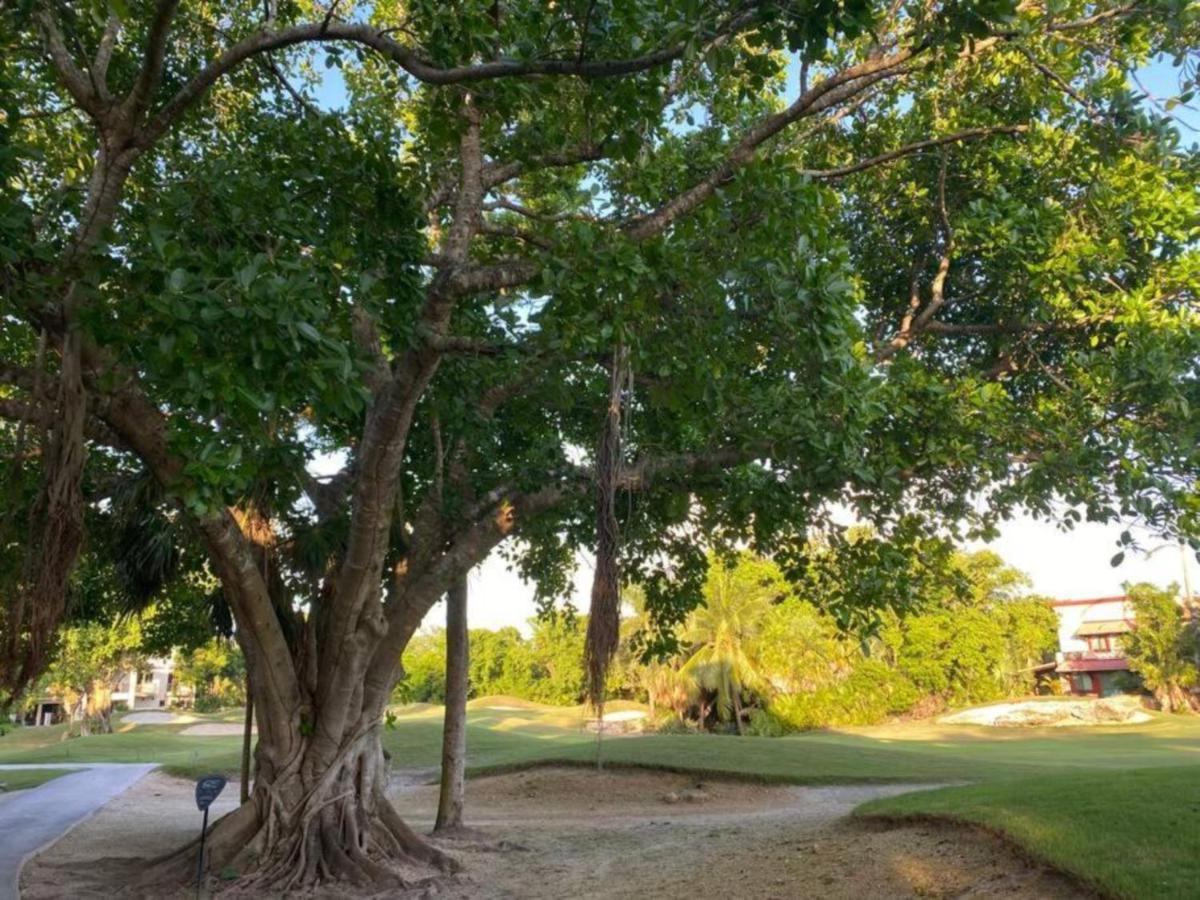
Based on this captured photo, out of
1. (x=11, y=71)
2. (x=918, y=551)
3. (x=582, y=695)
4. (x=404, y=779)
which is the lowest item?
(x=404, y=779)

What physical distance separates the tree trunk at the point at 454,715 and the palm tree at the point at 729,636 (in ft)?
75.1

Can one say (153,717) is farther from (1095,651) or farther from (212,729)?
(1095,651)

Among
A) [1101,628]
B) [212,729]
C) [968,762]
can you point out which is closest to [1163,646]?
[1101,628]

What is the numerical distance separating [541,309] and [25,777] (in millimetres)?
22003

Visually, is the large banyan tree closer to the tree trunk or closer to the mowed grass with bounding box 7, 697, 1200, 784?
the tree trunk

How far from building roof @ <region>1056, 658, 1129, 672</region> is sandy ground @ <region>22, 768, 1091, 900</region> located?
43020mm

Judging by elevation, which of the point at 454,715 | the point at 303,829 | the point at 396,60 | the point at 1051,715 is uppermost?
the point at 396,60

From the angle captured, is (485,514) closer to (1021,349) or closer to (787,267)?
(787,267)

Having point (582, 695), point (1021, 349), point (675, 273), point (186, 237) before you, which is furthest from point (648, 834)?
point (186, 237)

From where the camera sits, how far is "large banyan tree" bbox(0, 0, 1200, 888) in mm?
6398

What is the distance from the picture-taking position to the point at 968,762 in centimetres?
2219

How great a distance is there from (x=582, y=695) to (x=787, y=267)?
12.0 feet

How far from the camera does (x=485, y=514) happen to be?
10508 millimetres

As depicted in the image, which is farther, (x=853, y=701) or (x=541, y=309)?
(x=853, y=701)
